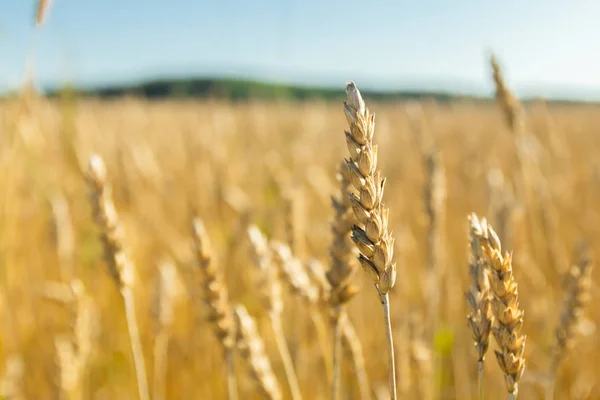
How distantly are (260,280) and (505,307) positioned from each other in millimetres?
486

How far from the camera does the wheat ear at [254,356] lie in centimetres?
78

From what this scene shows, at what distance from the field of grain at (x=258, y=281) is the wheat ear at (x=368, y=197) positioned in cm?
40

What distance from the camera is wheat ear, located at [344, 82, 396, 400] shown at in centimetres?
46

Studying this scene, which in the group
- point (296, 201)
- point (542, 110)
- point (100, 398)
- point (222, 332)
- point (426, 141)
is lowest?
point (100, 398)

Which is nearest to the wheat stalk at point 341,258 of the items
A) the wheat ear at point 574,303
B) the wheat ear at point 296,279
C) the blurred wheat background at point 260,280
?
the blurred wheat background at point 260,280

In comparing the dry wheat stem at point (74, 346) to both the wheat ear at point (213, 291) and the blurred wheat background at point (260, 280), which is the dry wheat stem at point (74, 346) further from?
the wheat ear at point (213, 291)

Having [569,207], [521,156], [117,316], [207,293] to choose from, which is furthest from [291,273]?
[569,207]

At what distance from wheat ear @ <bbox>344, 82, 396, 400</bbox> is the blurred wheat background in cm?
13

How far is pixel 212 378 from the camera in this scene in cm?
170

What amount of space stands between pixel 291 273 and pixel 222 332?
15cm

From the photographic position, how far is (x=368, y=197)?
1.52 ft

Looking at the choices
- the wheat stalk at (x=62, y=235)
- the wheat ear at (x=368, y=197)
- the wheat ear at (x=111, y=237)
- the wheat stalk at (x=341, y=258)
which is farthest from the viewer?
the wheat stalk at (x=62, y=235)

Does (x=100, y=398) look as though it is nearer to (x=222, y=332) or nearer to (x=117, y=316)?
(x=117, y=316)

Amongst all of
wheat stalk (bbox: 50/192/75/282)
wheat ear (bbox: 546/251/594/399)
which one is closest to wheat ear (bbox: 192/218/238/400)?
wheat ear (bbox: 546/251/594/399)
